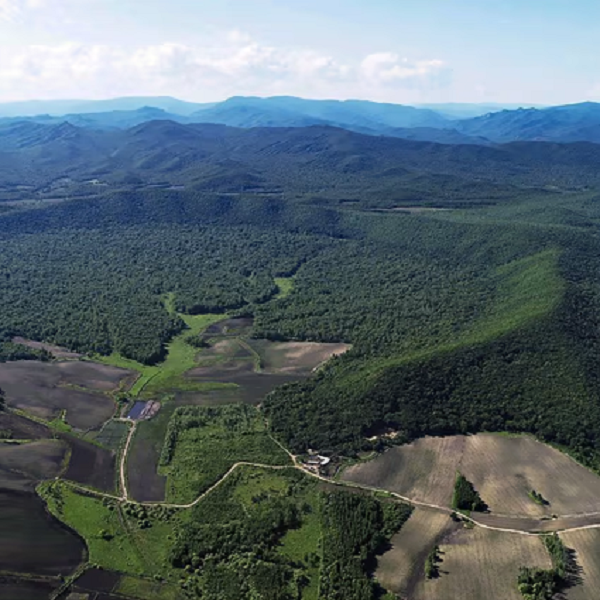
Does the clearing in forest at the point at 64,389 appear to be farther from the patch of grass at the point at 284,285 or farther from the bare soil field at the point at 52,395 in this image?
the patch of grass at the point at 284,285

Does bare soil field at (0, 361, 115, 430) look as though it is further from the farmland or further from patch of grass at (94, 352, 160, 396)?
the farmland

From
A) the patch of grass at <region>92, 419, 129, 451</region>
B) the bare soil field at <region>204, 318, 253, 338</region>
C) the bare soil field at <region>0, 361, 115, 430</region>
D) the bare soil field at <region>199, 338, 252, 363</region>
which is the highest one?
the bare soil field at <region>204, 318, 253, 338</region>

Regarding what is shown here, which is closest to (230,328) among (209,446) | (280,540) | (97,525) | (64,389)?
(64,389)

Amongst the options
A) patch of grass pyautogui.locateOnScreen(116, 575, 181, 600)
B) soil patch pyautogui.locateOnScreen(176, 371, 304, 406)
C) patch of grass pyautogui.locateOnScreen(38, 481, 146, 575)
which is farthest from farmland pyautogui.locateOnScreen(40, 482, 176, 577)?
soil patch pyautogui.locateOnScreen(176, 371, 304, 406)

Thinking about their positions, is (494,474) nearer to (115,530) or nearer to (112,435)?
(115,530)

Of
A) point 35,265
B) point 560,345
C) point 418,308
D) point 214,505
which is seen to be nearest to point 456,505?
point 214,505

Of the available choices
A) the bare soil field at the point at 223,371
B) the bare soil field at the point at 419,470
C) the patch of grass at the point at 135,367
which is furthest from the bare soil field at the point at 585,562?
the patch of grass at the point at 135,367
